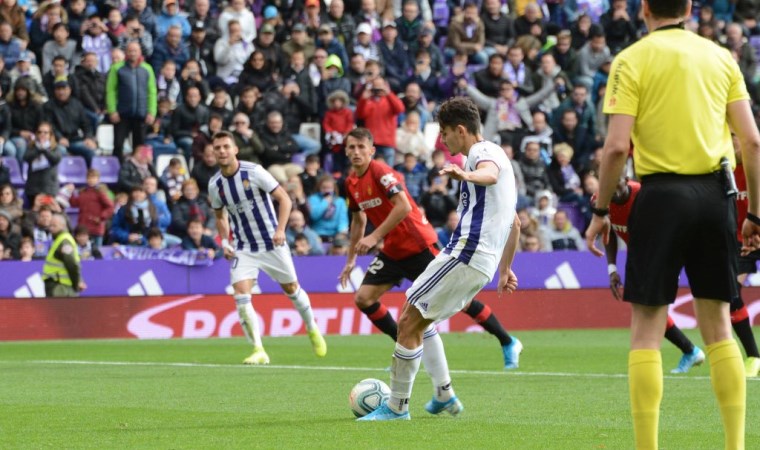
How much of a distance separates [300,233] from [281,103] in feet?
9.87

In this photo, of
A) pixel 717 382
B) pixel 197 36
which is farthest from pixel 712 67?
pixel 197 36

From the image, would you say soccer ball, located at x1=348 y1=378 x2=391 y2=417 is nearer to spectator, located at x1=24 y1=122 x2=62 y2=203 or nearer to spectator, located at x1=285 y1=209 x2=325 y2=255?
spectator, located at x1=285 y1=209 x2=325 y2=255

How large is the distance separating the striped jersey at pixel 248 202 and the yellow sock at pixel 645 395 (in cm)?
918

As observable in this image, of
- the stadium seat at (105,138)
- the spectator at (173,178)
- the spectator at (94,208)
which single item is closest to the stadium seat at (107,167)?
the stadium seat at (105,138)

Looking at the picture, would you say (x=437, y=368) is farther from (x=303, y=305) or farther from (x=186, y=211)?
(x=186, y=211)

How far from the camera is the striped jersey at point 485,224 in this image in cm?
877

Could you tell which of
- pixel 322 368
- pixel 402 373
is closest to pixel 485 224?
pixel 402 373

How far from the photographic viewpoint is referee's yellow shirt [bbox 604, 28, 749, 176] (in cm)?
629

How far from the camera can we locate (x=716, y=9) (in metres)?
29.2

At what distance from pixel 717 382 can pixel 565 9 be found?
22568mm

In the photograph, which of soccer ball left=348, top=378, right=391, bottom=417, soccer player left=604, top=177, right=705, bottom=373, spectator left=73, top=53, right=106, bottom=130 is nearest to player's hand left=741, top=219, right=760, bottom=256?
soccer ball left=348, top=378, right=391, bottom=417

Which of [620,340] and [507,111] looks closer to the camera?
[620,340]

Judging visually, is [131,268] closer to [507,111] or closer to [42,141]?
[42,141]

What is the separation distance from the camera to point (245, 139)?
22.8 meters
